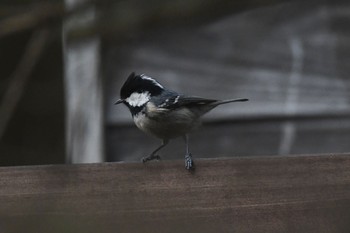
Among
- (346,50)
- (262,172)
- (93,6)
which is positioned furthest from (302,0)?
(262,172)

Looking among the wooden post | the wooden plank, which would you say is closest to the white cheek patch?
the wooden post

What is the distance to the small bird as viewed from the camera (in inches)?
→ 98.9

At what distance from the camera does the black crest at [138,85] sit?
2.47m


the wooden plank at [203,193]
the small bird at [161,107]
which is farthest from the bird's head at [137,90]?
the wooden plank at [203,193]

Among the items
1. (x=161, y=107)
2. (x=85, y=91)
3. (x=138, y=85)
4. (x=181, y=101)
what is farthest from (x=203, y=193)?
(x=161, y=107)

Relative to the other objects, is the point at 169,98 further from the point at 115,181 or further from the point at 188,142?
the point at 115,181

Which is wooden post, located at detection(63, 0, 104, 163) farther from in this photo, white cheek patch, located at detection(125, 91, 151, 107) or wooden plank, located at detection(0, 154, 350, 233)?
Result: wooden plank, located at detection(0, 154, 350, 233)

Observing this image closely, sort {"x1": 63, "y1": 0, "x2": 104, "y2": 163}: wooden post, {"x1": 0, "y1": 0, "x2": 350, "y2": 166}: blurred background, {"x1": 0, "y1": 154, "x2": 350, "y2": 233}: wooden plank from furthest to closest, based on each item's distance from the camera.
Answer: {"x1": 0, "y1": 0, "x2": 350, "y2": 166}: blurred background
{"x1": 63, "y1": 0, "x2": 104, "y2": 163}: wooden post
{"x1": 0, "y1": 154, "x2": 350, "y2": 233}: wooden plank

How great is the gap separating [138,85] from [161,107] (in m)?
0.39

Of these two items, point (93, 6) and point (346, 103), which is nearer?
point (93, 6)

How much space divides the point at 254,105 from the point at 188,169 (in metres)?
0.68

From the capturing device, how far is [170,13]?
2162mm

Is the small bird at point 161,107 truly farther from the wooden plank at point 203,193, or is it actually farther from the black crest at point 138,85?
the wooden plank at point 203,193

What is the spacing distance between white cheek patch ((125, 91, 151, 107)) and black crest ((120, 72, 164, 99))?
0.06 feet
